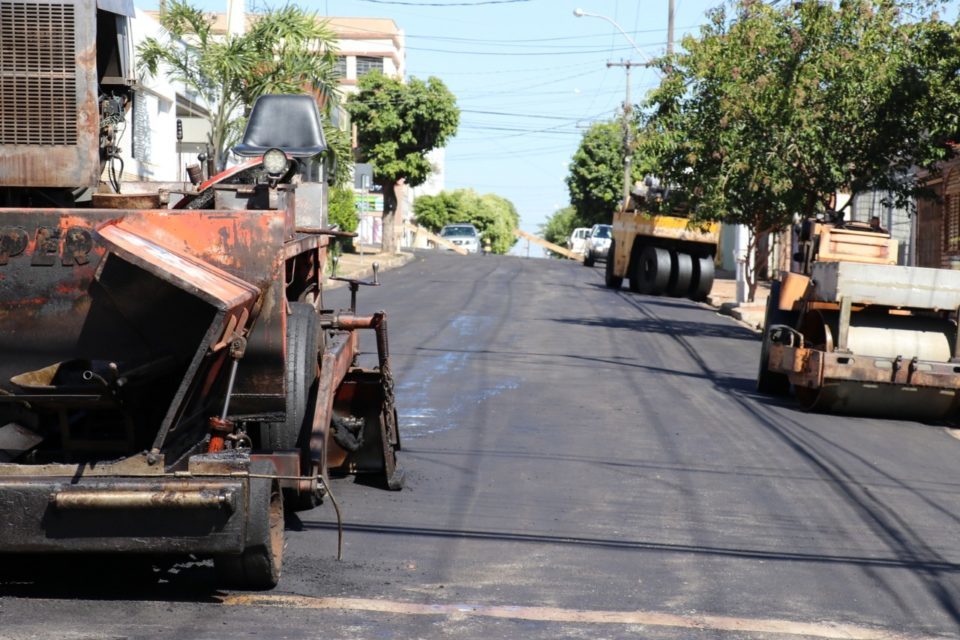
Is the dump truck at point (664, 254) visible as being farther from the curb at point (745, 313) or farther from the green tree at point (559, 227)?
the green tree at point (559, 227)

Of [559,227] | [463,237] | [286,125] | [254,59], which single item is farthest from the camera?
[559,227]

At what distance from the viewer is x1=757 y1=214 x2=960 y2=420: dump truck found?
43.2ft

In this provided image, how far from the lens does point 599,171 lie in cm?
7350

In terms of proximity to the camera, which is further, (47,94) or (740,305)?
(740,305)

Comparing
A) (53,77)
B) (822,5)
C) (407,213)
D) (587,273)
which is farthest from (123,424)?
(407,213)

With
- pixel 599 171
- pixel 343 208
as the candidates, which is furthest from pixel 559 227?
pixel 343 208

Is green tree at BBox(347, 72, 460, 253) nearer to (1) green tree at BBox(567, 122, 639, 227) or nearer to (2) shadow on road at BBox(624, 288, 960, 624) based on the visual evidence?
(1) green tree at BBox(567, 122, 639, 227)

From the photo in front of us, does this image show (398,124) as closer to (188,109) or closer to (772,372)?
(188,109)

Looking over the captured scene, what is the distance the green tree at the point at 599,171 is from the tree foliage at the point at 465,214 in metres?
25.0

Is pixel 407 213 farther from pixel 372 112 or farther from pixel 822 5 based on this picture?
pixel 822 5

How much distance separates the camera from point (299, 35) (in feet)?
85.1

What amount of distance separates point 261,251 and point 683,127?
17.4 m

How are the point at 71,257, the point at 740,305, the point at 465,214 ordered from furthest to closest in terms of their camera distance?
the point at 465,214 < the point at 740,305 < the point at 71,257

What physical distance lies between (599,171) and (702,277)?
41.5m
